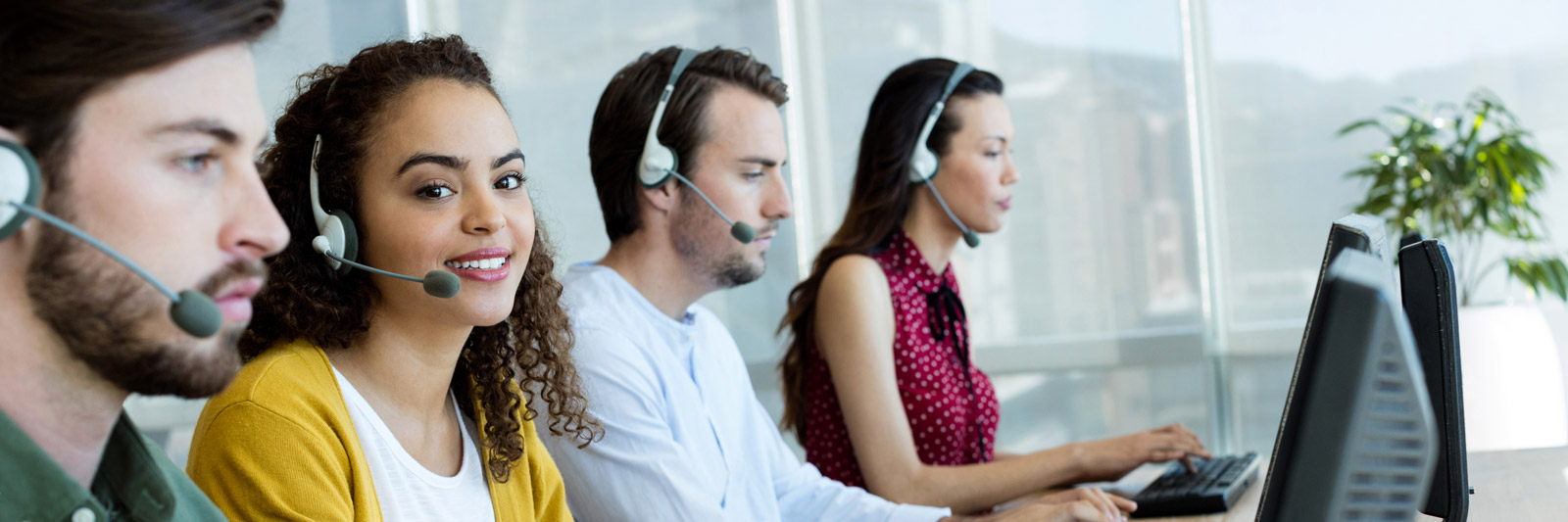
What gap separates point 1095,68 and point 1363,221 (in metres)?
3.04

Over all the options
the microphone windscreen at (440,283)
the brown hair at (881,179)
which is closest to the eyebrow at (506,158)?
the microphone windscreen at (440,283)

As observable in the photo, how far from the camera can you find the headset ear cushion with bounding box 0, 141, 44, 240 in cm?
67

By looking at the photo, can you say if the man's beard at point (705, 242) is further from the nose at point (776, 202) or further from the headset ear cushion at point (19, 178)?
the headset ear cushion at point (19, 178)

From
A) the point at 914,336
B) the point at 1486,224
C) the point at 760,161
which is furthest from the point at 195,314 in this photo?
the point at 1486,224

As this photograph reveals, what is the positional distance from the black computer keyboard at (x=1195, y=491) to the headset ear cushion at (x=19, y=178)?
53.6 inches

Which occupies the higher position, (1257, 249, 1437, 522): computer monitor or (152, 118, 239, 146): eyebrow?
(152, 118, 239, 146): eyebrow

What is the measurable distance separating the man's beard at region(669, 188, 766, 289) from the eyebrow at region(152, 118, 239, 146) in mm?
1026

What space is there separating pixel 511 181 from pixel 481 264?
0.11 metres

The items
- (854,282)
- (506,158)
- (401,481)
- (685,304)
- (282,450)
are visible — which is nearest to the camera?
(282,450)

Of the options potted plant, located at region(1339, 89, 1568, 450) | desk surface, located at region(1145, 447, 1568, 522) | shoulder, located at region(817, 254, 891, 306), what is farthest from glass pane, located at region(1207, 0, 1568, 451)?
shoulder, located at region(817, 254, 891, 306)

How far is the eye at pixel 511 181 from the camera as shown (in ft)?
4.27

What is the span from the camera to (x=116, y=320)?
2.43 feet

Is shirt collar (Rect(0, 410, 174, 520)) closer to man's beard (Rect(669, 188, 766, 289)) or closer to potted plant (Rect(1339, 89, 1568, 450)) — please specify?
man's beard (Rect(669, 188, 766, 289))

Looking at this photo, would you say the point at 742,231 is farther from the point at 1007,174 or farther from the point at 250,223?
the point at 250,223
